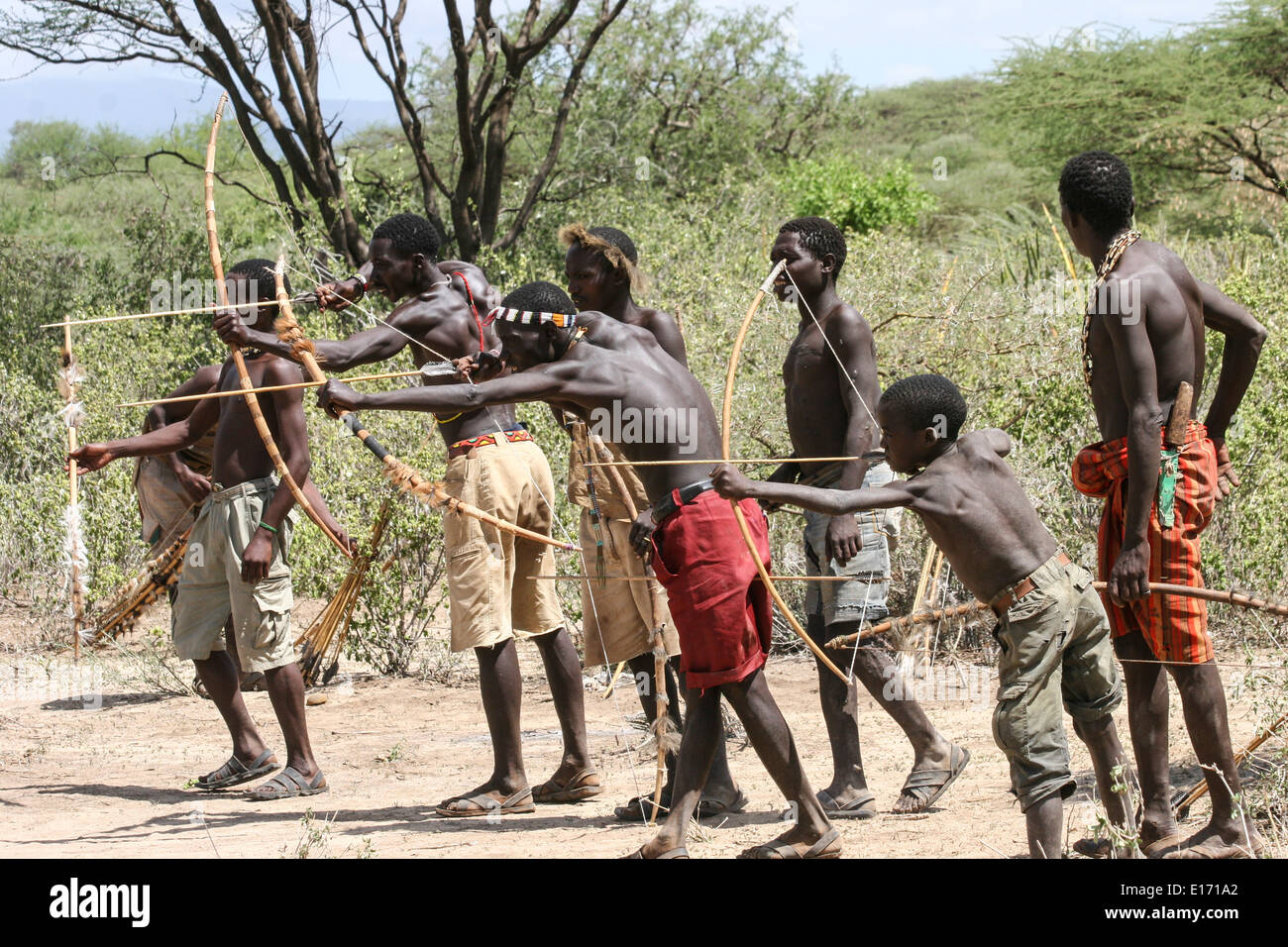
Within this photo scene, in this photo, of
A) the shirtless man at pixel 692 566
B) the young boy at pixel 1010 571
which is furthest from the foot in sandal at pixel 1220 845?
the shirtless man at pixel 692 566

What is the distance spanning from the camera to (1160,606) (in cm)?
381

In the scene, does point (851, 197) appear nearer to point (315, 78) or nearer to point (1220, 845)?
point (315, 78)

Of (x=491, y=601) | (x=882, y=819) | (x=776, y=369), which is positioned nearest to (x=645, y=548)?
(x=491, y=601)

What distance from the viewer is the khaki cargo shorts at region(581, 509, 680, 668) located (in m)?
4.95

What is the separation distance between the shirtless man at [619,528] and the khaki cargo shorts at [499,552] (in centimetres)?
A: 18

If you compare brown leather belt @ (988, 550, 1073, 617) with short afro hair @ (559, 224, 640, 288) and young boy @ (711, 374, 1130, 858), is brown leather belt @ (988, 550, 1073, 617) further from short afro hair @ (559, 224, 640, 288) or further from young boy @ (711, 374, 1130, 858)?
short afro hair @ (559, 224, 640, 288)

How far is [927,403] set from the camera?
3.68 metres

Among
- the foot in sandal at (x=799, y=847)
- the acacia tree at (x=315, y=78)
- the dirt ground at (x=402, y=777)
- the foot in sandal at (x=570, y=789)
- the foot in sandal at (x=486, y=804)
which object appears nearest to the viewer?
the foot in sandal at (x=799, y=847)

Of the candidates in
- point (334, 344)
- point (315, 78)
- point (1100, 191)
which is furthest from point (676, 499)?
point (315, 78)

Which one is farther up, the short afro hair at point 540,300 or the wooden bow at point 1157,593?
the short afro hair at point 540,300

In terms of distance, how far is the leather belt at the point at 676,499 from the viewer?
Answer: 406 centimetres

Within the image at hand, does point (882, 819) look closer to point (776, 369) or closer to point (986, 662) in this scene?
point (986, 662)

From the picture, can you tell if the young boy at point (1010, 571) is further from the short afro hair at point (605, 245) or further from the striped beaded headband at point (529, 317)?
the short afro hair at point (605, 245)
